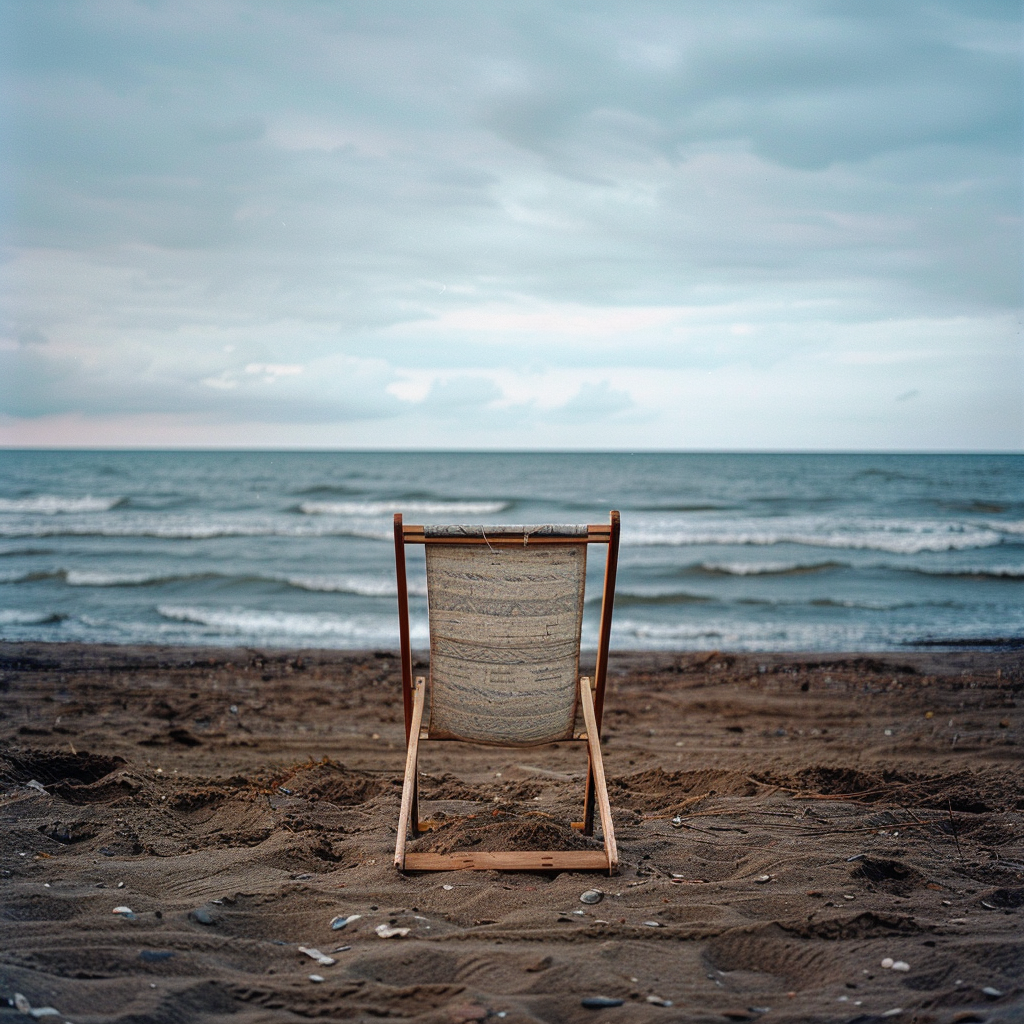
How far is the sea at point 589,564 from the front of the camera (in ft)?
33.3

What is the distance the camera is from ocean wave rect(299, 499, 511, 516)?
2594 centimetres

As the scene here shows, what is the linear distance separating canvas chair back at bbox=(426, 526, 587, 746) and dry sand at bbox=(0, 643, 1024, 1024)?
1.48 feet

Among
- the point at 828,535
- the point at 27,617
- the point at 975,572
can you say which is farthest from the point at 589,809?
the point at 828,535

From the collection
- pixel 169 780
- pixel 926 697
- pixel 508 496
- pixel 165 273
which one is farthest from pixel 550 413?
pixel 169 780

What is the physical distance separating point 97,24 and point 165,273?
46.8 feet

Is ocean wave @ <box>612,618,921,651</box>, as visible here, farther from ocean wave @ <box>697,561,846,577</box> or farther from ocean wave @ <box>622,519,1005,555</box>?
ocean wave @ <box>622,519,1005,555</box>

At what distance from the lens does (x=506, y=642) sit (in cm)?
315

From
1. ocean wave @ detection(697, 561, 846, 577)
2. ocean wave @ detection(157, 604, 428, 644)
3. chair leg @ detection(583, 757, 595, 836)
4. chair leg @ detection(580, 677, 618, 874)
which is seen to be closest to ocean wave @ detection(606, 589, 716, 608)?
ocean wave @ detection(697, 561, 846, 577)

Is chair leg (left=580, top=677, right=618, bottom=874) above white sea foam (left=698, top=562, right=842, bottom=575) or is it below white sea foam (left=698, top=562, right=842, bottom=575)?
above

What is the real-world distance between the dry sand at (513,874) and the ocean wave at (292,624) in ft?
12.2

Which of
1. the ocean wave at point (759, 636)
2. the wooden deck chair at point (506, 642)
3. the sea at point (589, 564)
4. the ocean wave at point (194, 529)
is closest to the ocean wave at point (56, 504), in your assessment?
the sea at point (589, 564)

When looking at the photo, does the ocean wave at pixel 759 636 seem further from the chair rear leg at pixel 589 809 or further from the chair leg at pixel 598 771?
the chair leg at pixel 598 771

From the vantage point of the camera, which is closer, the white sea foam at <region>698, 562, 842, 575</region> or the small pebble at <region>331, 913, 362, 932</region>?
the small pebble at <region>331, 913, 362, 932</region>

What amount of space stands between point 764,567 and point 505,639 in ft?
40.9
